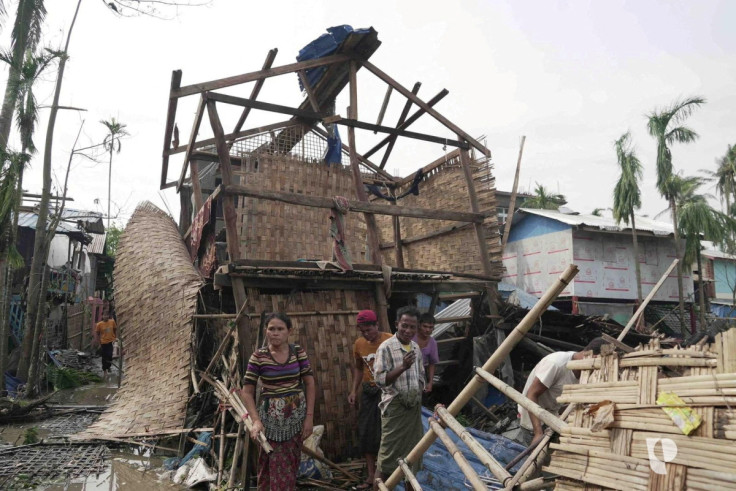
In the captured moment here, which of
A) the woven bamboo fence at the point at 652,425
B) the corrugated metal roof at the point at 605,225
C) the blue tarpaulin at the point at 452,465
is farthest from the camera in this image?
the corrugated metal roof at the point at 605,225

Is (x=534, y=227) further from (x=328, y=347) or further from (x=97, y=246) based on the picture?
(x=97, y=246)

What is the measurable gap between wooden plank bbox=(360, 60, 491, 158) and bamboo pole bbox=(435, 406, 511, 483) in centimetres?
505

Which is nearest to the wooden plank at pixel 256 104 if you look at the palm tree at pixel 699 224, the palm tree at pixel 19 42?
the palm tree at pixel 19 42

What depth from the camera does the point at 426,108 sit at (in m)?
7.28

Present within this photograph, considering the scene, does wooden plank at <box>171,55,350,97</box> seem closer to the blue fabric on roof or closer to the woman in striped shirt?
the blue fabric on roof

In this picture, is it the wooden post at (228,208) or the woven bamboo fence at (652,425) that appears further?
the wooden post at (228,208)

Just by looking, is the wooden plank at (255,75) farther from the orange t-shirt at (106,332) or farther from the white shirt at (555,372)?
the orange t-shirt at (106,332)

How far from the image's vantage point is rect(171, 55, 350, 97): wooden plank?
19.3 ft

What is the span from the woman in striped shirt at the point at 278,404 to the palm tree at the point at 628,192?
17239 mm

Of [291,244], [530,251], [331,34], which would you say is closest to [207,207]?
[291,244]

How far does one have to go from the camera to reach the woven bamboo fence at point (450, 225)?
741cm

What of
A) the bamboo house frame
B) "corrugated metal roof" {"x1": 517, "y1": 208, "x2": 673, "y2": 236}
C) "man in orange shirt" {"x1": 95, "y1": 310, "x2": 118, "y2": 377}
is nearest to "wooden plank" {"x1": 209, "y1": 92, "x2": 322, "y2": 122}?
the bamboo house frame

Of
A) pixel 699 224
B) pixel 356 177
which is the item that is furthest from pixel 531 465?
pixel 699 224

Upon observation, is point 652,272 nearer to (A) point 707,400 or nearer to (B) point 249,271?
(B) point 249,271
